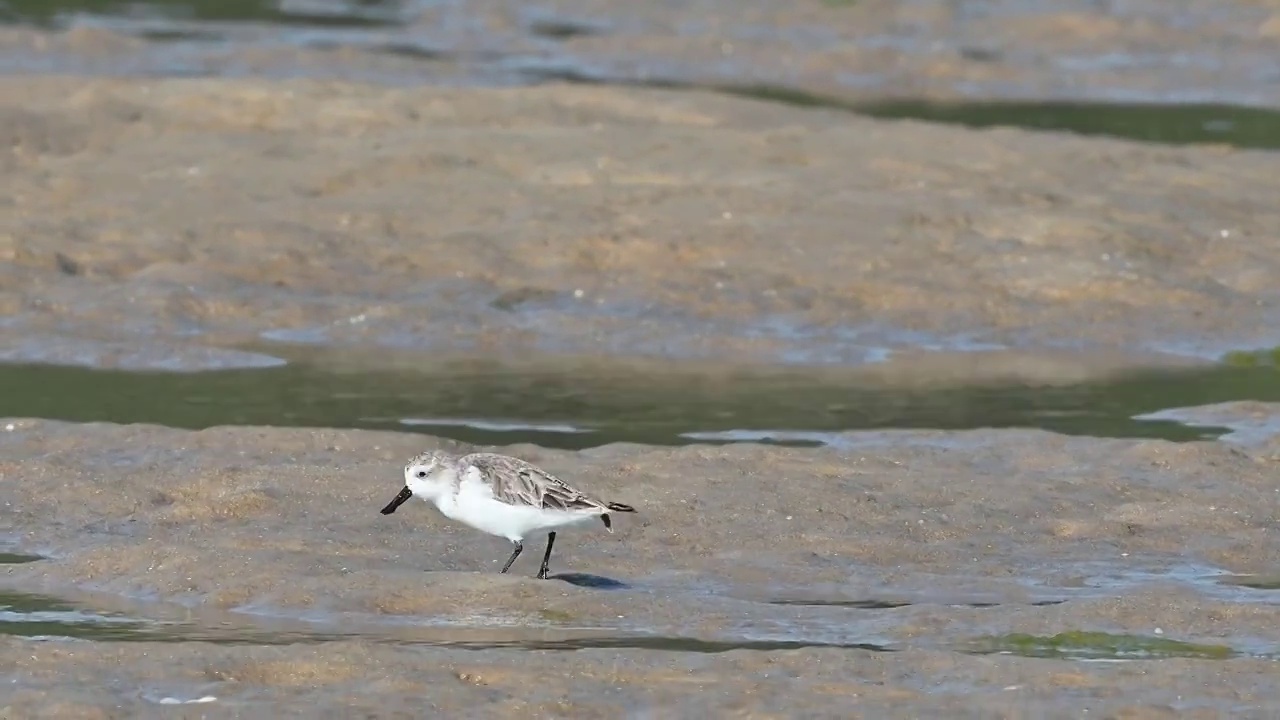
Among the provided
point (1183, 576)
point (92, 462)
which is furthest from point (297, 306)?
point (1183, 576)

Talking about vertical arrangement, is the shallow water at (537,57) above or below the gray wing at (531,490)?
below

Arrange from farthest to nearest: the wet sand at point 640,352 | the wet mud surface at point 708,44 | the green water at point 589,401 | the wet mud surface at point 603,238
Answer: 1. the wet mud surface at point 708,44
2. the wet mud surface at point 603,238
3. the green water at point 589,401
4. the wet sand at point 640,352

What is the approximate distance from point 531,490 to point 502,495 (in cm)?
12

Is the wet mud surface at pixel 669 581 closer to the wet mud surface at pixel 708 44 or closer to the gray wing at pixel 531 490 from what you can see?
Result: the gray wing at pixel 531 490

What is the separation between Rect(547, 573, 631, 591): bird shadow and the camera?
10.4 metres

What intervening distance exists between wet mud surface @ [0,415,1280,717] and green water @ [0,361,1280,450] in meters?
0.68

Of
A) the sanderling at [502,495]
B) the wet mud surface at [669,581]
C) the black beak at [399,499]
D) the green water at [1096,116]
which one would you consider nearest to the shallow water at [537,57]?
the green water at [1096,116]

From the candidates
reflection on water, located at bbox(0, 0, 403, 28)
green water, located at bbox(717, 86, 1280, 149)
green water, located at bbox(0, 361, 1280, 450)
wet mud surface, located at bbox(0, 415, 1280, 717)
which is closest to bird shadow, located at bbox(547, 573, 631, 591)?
wet mud surface, located at bbox(0, 415, 1280, 717)

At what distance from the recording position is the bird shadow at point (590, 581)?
34.0 ft

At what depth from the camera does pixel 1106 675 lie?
884 cm

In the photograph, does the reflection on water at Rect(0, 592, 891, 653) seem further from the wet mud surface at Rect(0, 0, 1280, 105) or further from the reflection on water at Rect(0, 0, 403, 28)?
the reflection on water at Rect(0, 0, 403, 28)

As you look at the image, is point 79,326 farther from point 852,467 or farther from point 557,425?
point 852,467

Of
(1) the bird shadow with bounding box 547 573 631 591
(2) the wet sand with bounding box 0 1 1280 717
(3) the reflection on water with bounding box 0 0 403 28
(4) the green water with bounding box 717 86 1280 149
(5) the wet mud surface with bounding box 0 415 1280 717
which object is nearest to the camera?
(5) the wet mud surface with bounding box 0 415 1280 717

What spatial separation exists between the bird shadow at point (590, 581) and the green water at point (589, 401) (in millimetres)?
2759
